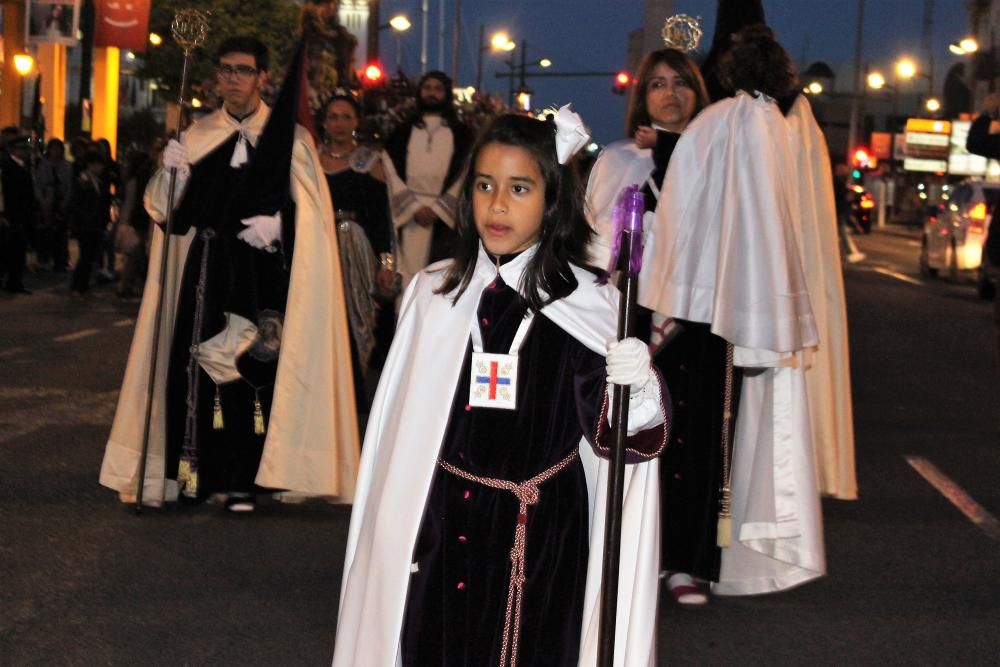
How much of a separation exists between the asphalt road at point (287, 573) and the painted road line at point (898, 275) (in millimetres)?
16144

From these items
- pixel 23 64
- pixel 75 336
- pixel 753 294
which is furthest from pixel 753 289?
pixel 23 64

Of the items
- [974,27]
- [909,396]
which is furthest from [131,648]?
[974,27]

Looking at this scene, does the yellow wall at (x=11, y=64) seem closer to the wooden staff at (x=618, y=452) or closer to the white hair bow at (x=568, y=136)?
the white hair bow at (x=568, y=136)

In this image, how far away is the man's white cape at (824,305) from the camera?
21.9 ft

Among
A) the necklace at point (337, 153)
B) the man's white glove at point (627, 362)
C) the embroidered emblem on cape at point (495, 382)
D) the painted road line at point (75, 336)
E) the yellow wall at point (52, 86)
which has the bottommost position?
the painted road line at point (75, 336)

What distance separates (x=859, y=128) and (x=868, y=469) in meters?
68.1

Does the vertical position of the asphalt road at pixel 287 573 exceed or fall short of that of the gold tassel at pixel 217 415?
it falls short

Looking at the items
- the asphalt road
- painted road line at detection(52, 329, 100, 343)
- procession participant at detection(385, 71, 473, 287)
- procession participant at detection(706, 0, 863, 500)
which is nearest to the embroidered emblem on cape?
the asphalt road

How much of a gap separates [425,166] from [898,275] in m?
18.2

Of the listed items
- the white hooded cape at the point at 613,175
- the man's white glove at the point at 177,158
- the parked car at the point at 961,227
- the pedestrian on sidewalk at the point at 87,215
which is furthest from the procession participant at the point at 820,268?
the parked car at the point at 961,227

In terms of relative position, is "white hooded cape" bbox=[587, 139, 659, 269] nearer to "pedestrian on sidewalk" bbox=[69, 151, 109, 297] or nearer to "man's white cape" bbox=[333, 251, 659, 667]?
"man's white cape" bbox=[333, 251, 659, 667]

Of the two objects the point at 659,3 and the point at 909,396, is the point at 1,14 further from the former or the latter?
the point at 909,396

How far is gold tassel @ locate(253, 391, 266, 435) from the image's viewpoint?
7668mm

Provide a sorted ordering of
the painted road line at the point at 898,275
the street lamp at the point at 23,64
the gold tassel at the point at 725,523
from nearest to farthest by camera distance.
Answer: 1. the gold tassel at the point at 725,523
2. the painted road line at the point at 898,275
3. the street lamp at the point at 23,64
